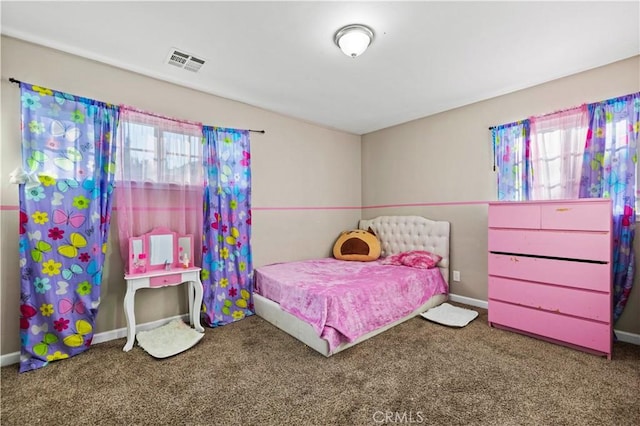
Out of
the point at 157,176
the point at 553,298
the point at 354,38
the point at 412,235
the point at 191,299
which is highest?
the point at 354,38

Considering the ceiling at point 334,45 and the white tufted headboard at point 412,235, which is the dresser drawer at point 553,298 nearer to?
the white tufted headboard at point 412,235

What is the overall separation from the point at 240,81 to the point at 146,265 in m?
2.02

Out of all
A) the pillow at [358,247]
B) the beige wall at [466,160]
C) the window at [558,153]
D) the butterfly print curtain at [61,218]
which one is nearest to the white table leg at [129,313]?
the butterfly print curtain at [61,218]

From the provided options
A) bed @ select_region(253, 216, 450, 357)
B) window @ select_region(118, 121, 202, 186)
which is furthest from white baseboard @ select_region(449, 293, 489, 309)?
window @ select_region(118, 121, 202, 186)

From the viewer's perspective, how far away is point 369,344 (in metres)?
2.55

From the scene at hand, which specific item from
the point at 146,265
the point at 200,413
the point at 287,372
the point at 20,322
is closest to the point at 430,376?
the point at 287,372

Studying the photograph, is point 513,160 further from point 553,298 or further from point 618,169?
point 553,298

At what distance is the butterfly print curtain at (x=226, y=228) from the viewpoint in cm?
305

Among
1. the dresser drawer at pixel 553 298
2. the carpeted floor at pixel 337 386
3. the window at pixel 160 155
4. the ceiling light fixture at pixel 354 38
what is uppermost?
the ceiling light fixture at pixel 354 38

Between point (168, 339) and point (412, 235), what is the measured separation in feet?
10.2

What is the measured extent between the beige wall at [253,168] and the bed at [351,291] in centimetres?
56

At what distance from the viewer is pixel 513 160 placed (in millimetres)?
3195

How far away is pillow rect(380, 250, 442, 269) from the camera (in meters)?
3.51

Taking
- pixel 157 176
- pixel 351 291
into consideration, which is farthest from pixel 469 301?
pixel 157 176
